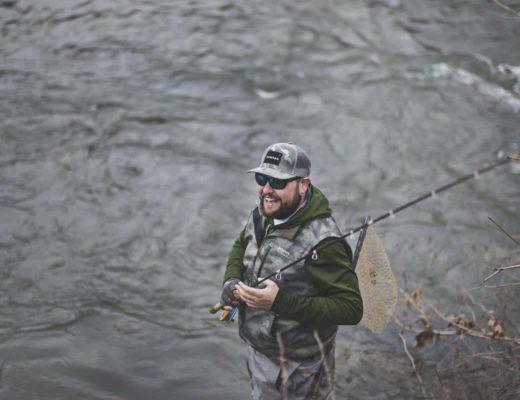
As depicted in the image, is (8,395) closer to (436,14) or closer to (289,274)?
(289,274)

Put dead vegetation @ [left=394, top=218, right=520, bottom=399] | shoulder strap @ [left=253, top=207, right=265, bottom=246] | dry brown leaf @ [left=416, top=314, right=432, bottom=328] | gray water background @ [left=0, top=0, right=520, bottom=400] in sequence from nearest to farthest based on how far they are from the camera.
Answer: shoulder strap @ [left=253, top=207, right=265, bottom=246] → dead vegetation @ [left=394, top=218, right=520, bottom=399] → dry brown leaf @ [left=416, top=314, right=432, bottom=328] → gray water background @ [left=0, top=0, right=520, bottom=400]

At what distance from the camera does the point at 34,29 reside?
11836 mm

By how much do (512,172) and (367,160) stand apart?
1789 millimetres

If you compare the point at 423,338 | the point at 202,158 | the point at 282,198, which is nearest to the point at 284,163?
the point at 282,198

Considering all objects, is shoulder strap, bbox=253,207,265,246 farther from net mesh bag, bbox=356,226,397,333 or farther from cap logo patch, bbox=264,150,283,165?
net mesh bag, bbox=356,226,397,333

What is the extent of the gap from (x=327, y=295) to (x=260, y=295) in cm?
37

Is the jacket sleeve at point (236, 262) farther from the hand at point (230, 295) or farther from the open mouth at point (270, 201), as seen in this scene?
the open mouth at point (270, 201)

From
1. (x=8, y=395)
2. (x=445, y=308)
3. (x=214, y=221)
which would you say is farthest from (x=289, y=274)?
(x=214, y=221)

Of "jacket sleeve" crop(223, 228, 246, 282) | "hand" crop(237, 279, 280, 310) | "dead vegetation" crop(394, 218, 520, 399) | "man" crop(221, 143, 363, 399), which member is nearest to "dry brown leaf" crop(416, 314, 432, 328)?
"dead vegetation" crop(394, 218, 520, 399)

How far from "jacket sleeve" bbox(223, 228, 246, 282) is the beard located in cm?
41

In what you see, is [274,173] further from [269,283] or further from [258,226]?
[269,283]

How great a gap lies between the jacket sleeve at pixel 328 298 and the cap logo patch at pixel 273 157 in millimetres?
529

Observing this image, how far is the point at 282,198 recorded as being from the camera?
3916 mm

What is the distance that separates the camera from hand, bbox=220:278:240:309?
3.97 meters
